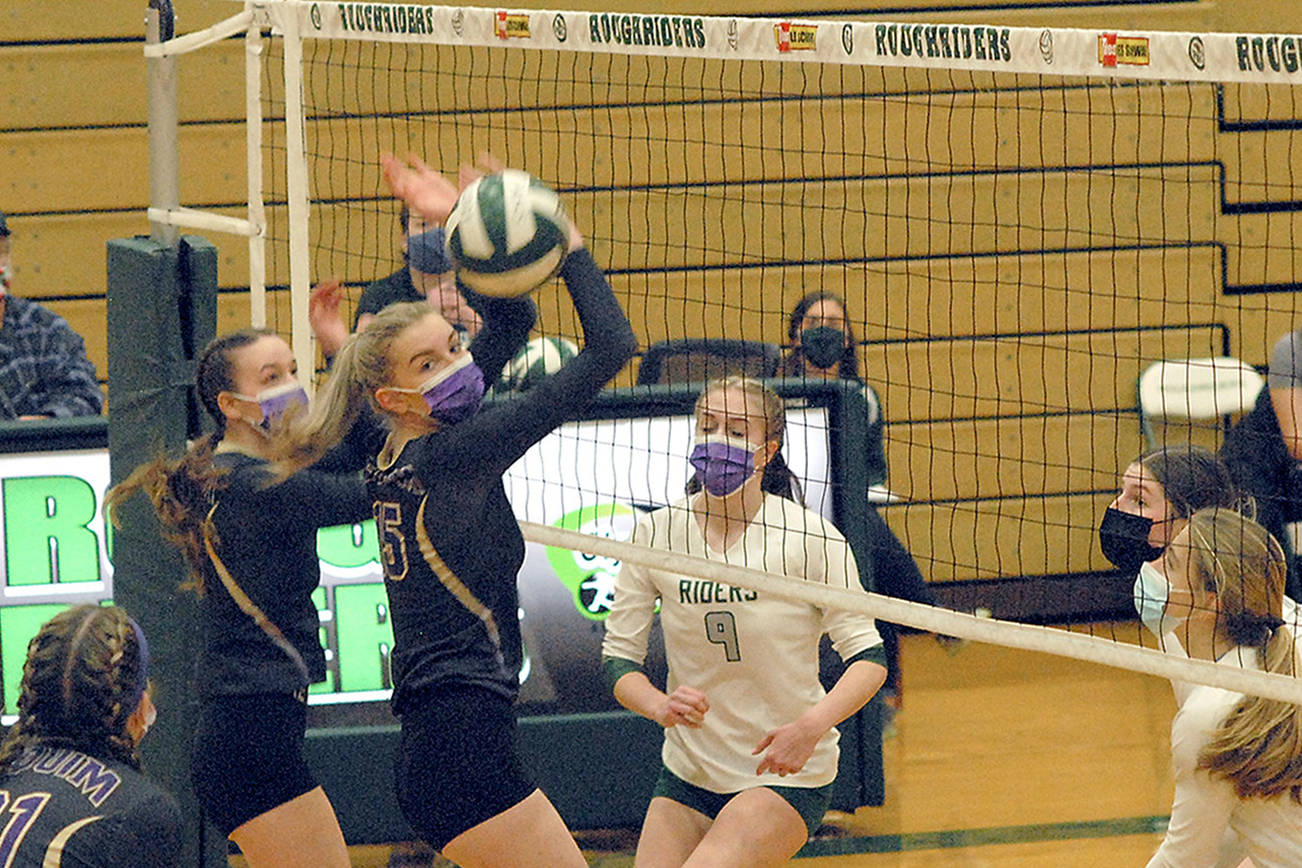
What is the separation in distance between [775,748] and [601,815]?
1751mm

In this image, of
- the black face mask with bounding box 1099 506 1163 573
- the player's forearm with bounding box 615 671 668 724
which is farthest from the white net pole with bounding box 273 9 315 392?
the black face mask with bounding box 1099 506 1163 573

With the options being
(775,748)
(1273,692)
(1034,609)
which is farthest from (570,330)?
(1273,692)

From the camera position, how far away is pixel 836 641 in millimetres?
4129

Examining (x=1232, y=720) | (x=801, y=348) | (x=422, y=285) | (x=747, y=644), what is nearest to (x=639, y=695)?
(x=747, y=644)

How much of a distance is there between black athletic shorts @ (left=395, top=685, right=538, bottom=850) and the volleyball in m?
0.89

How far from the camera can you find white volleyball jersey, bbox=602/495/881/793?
4.06 m

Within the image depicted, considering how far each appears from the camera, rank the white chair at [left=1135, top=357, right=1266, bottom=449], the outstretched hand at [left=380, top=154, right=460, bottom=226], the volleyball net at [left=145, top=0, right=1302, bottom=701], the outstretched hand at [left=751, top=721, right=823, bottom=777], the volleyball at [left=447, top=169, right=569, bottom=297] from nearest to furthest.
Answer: the volleyball at [left=447, top=169, right=569, bottom=297] → the outstretched hand at [left=751, top=721, right=823, bottom=777] → the outstretched hand at [left=380, top=154, right=460, bottom=226] → the white chair at [left=1135, top=357, right=1266, bottom=449] → the volleyball net at [left=145, top=0, right=1302, bottom=701]

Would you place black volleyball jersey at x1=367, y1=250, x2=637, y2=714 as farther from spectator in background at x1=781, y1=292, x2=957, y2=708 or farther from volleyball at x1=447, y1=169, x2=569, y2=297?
spectator in background at x1=781, y1=292, x2=957, y2=708

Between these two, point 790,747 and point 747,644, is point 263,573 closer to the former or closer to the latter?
point 747,644

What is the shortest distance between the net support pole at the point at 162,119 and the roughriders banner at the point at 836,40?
29cm

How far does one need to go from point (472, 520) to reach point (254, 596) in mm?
711

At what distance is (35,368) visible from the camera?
5840mm

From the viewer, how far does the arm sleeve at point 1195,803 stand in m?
3.29

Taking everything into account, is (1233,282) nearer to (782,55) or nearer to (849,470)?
(849,470)
